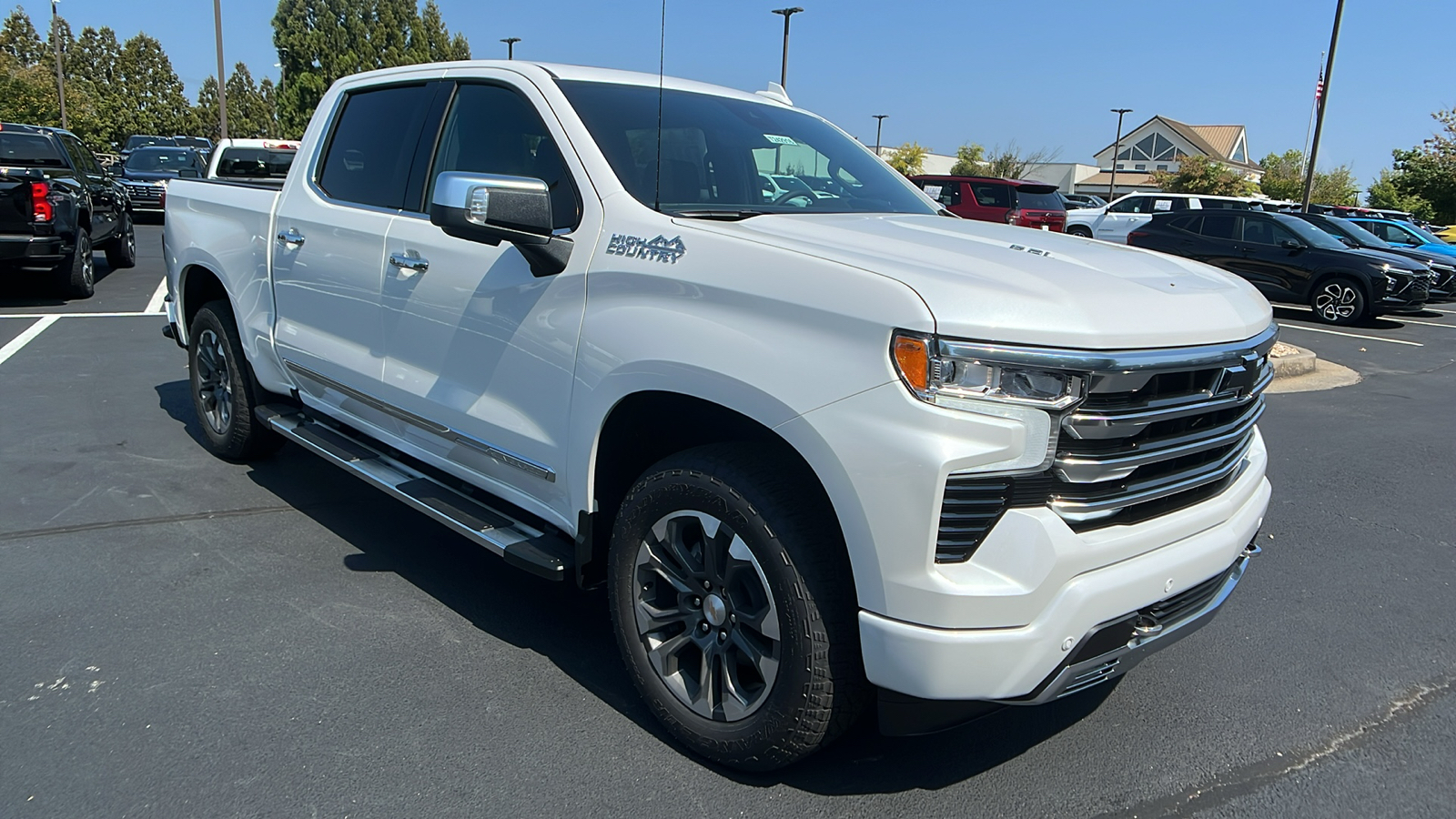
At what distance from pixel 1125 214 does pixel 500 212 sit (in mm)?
21186

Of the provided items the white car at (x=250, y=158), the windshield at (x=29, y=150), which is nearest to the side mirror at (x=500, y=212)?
the white car at (x=250, y=158)

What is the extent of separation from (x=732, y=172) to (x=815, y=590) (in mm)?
1681

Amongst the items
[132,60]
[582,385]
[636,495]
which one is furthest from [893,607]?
[132,60]

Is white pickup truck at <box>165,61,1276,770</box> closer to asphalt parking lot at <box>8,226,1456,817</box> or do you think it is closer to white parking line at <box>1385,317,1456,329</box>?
asphalt parking lot at <box>8,226,1456,817</box>

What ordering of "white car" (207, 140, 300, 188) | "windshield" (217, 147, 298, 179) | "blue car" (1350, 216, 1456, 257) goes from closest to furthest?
"white car" (207, 140, 300, 188) < "windshield" (217, 147, 298, 179) < "blue car" (1350, 216, 1456, 257)

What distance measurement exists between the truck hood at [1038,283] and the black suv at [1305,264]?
13.5 metres

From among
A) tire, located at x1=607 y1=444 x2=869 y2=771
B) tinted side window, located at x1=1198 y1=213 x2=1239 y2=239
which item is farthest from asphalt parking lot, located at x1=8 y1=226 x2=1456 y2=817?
tinted side window, located at x1=1198 y1=213 x2=1239 y2=239

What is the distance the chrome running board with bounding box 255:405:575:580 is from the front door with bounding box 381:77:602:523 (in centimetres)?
12

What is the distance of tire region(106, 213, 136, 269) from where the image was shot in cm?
1351

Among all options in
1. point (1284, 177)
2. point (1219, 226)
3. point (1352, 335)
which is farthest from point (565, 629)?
point (1284, 177)

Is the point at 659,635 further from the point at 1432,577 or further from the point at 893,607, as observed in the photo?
the point at 1432,577

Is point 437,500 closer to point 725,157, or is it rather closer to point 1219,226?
point 725,157

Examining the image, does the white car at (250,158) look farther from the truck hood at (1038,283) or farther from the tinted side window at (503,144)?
the truck hood at (1038,283)

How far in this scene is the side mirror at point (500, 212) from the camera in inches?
110
